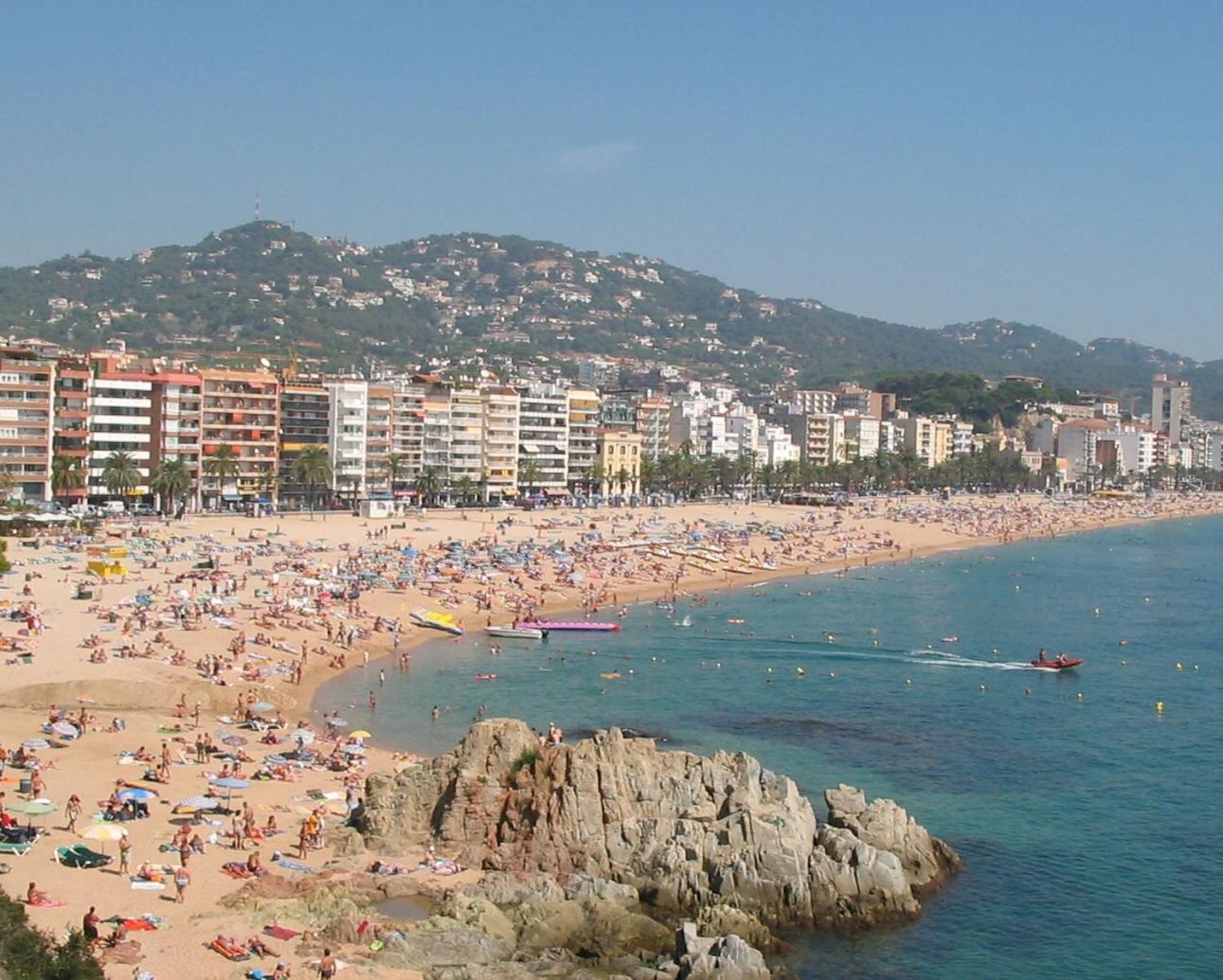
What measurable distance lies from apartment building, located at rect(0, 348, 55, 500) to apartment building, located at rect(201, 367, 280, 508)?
31.0 feet

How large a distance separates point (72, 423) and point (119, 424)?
3106 mm

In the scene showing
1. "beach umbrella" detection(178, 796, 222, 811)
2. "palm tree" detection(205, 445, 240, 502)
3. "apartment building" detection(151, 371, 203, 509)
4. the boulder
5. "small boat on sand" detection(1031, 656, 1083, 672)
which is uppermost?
"apartment building" detection(151, 371, 203, 509)

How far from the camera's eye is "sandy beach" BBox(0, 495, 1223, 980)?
899 inches

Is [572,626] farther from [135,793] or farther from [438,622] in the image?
[135,793]

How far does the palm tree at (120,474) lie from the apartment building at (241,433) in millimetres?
5808

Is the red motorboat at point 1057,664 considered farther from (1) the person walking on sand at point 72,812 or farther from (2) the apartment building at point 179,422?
(2) the apartment building at point 179,422

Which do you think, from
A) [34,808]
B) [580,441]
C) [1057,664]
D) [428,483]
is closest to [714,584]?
[1057,664]

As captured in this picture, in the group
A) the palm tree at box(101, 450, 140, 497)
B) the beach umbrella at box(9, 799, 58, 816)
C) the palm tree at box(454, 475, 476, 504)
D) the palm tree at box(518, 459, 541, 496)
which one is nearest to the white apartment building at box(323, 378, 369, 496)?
the palm tree at box(454, 475, 476, 504)

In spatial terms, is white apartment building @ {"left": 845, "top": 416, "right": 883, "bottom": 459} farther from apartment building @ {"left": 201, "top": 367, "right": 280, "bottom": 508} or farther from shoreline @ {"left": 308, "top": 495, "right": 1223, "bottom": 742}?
apartment building @ {"left": 201, "top": 367, "right": 280, "bottom": 508}

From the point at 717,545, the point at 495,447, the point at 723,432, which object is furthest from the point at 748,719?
the point at 723,432

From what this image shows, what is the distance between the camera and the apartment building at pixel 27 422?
236 feet

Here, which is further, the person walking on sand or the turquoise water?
the person walking on sand

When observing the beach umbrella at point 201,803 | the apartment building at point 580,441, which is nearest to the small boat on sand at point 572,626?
the beach umbrella at point 201,803

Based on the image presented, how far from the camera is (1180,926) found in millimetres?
23797
